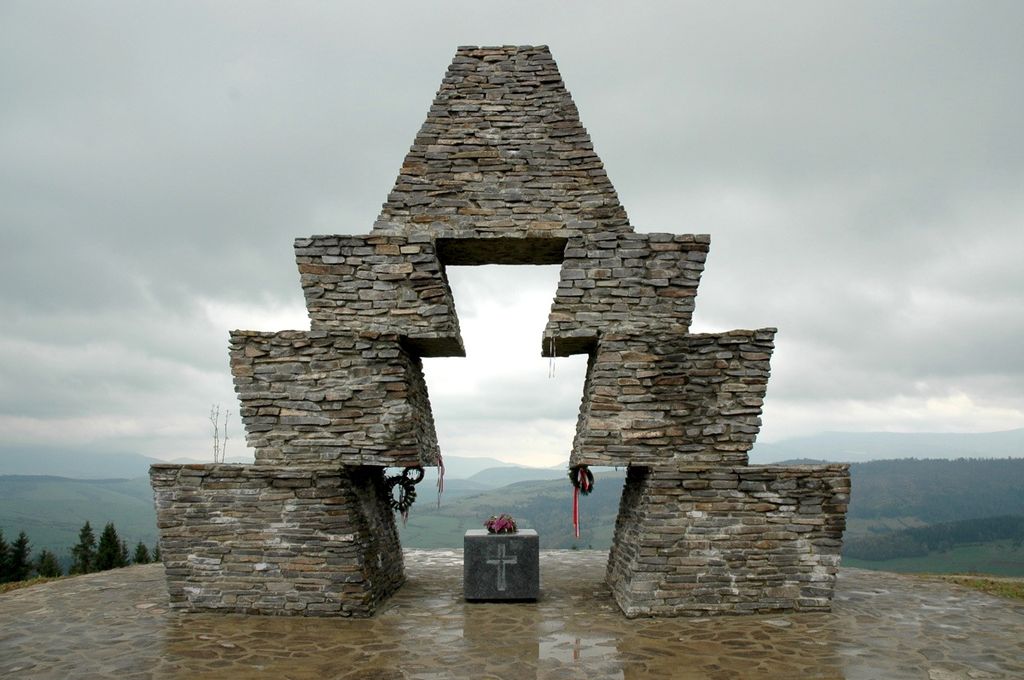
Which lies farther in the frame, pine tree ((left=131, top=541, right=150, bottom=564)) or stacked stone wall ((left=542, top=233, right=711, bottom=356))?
pine tree ((left=131, top=541, right=150, bottom=564))

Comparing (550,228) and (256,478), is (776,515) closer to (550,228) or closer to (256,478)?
(550,228)

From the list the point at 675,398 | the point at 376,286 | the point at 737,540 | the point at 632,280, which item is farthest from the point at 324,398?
the point at 737,540

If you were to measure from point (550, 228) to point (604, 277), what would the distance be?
43.6 inches

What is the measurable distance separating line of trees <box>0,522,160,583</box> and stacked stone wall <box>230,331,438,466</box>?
64.1 feet

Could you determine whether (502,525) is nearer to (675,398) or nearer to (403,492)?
(403,492)

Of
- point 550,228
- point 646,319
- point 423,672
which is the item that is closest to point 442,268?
point 550,228

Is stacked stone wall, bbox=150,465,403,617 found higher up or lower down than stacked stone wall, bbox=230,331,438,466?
lower down

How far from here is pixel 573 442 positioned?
428 inches

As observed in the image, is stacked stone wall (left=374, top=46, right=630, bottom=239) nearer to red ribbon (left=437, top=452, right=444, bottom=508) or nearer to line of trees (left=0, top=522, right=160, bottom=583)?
red ribbon (left=437, top=452, right=444, bottom=508)

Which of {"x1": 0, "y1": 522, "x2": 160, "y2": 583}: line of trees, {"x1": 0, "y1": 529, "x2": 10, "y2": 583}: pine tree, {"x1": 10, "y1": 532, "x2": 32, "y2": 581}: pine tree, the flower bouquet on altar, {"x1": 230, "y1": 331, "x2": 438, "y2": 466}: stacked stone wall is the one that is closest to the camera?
{"x1": 230, "y1": 331, "x2": 438, "y2": 466}: stacked stone wall

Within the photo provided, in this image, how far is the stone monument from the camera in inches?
388

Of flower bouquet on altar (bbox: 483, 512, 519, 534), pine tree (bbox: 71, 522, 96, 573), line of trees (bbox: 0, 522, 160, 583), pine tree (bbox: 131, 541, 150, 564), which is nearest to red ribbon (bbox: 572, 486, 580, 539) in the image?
flower bouquet on altar (bbox: 483, 512, 519, 534)

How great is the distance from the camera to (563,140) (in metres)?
11.0

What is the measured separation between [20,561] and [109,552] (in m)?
5.19
